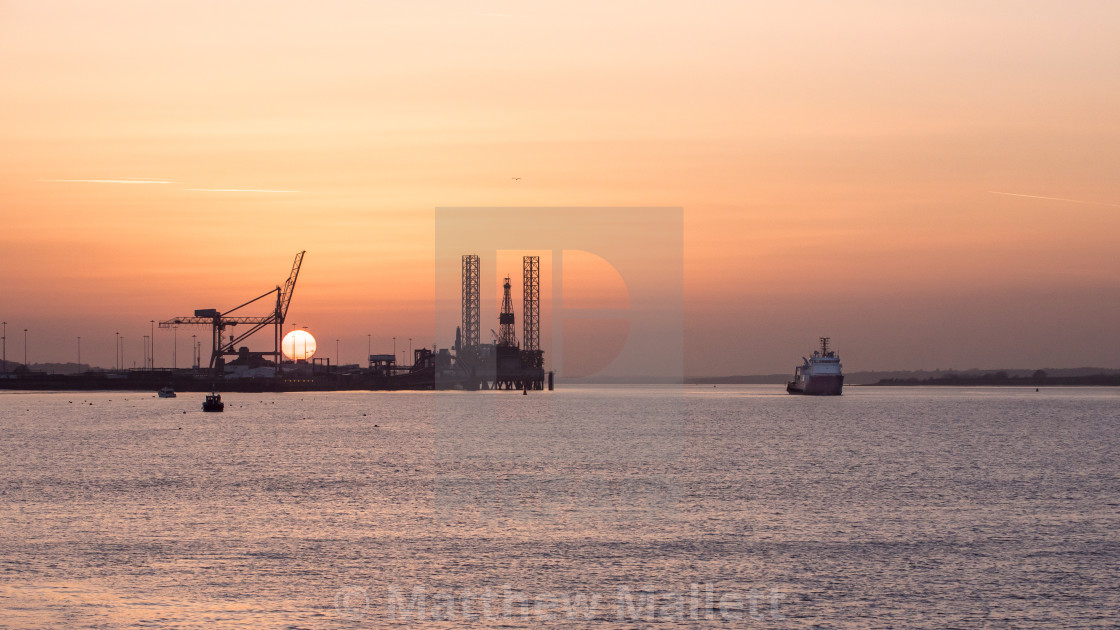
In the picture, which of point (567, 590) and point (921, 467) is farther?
point (921, 467)

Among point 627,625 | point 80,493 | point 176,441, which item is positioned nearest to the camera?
point 627,625

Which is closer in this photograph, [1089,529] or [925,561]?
[925,561]

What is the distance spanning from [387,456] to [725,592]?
61.1 meters

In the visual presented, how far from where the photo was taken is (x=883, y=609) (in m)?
33.1

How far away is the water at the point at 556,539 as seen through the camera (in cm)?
3253

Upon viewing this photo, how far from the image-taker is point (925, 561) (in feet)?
134

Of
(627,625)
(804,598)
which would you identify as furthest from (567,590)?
(804,598)

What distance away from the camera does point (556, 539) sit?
45.0 metres

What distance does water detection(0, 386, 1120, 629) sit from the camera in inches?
1281

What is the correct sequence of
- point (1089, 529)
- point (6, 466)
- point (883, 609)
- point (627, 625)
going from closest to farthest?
point (627, 625) → point (883, 609) → point (1089, 529) → point (6, 466)

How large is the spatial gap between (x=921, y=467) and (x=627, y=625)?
58.0m

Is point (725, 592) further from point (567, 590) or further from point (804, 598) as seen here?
point (567, 590)

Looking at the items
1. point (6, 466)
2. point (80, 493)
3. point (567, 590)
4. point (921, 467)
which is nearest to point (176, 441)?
point (6, 466)

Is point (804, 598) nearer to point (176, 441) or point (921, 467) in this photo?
point (921, 467)
